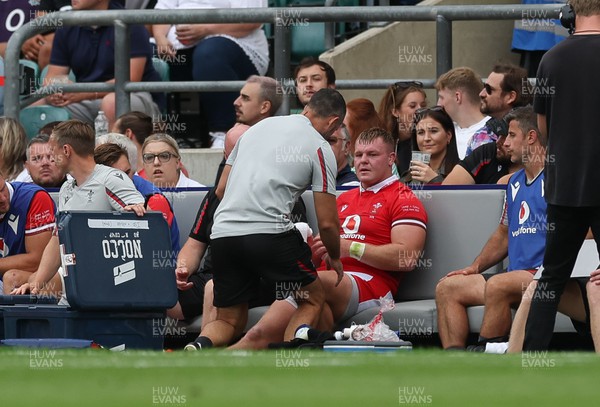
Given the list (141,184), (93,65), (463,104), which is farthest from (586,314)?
(93,65)

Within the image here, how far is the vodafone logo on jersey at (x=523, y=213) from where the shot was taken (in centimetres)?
867

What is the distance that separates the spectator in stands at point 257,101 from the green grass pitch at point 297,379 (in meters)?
3.67

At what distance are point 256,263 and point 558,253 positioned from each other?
2.02 m

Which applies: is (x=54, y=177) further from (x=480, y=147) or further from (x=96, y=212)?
(x=480, y=147)

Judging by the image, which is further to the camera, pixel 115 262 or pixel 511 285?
pixel 511 285

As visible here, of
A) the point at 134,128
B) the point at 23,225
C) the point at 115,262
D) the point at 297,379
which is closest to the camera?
the point at 297,379

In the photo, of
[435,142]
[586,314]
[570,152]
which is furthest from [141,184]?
[570,152]

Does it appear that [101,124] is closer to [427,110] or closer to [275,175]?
[427,110]

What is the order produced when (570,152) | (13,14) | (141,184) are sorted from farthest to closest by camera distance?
(13,14) < (141,184) < (570,152)

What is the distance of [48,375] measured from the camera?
599 cm

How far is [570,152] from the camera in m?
7.49

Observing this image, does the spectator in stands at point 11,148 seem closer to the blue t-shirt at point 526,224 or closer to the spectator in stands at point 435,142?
the spectator in stands at point 435,142

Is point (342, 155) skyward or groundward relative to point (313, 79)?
groundward

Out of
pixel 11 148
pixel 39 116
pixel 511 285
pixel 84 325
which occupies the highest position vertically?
pixel 39 116
